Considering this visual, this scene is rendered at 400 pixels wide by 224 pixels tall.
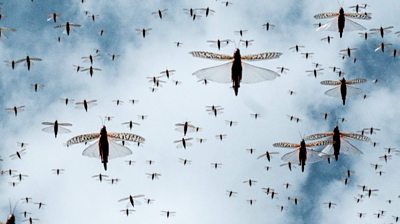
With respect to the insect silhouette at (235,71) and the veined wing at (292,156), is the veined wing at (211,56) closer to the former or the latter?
the insect silhouette at (235,71)

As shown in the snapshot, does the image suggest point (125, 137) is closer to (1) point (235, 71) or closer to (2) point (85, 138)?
(2) point (85, 138)

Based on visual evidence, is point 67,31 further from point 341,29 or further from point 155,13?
point 341,29

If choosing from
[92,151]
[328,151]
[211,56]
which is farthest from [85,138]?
[328,151]

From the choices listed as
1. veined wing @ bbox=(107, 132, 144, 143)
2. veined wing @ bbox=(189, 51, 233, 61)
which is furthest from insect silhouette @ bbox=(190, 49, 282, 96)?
veined wing @ bbox=(107, 132, 144, 143)

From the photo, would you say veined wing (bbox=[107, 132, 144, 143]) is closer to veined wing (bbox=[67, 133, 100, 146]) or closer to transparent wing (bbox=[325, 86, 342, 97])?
veined wing (bbox=[67, 133, 100, 146])

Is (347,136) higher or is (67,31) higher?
(67,31)

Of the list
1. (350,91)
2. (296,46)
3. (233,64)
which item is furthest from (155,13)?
(233,64)
